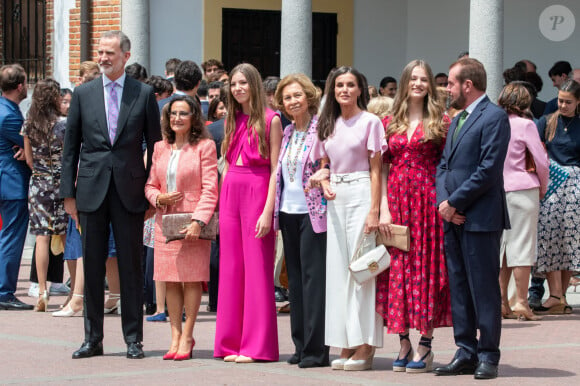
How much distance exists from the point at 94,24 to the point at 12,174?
5.67 m

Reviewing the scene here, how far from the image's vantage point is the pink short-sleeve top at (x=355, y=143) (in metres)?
7.59

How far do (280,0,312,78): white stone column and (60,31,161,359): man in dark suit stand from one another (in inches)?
274

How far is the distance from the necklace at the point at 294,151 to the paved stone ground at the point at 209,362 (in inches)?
50.9

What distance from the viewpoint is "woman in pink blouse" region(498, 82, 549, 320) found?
1022cm

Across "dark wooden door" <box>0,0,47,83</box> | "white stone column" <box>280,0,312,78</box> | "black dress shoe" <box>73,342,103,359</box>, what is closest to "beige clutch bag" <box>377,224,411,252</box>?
"black dress shoe" <box>73,342,103,359</box>

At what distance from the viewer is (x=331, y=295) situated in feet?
25.4

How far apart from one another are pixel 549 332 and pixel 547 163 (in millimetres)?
1521

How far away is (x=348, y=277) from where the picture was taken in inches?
302

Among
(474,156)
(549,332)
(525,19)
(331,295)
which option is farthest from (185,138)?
(525,19)

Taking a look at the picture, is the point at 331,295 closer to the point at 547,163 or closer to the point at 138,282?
the point at 138,282

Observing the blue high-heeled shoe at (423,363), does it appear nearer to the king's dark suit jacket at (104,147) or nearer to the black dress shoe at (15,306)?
the king's dark suit jacket at (104,147)

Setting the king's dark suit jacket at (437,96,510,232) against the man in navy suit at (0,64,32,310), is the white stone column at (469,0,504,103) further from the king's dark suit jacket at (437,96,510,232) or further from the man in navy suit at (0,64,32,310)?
the king's dark suit jacket at (437,96,510,232)

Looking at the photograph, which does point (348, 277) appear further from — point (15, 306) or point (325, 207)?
point (15, 306)

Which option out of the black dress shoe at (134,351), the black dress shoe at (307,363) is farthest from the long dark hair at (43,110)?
the black dress shoe at (307,363)
